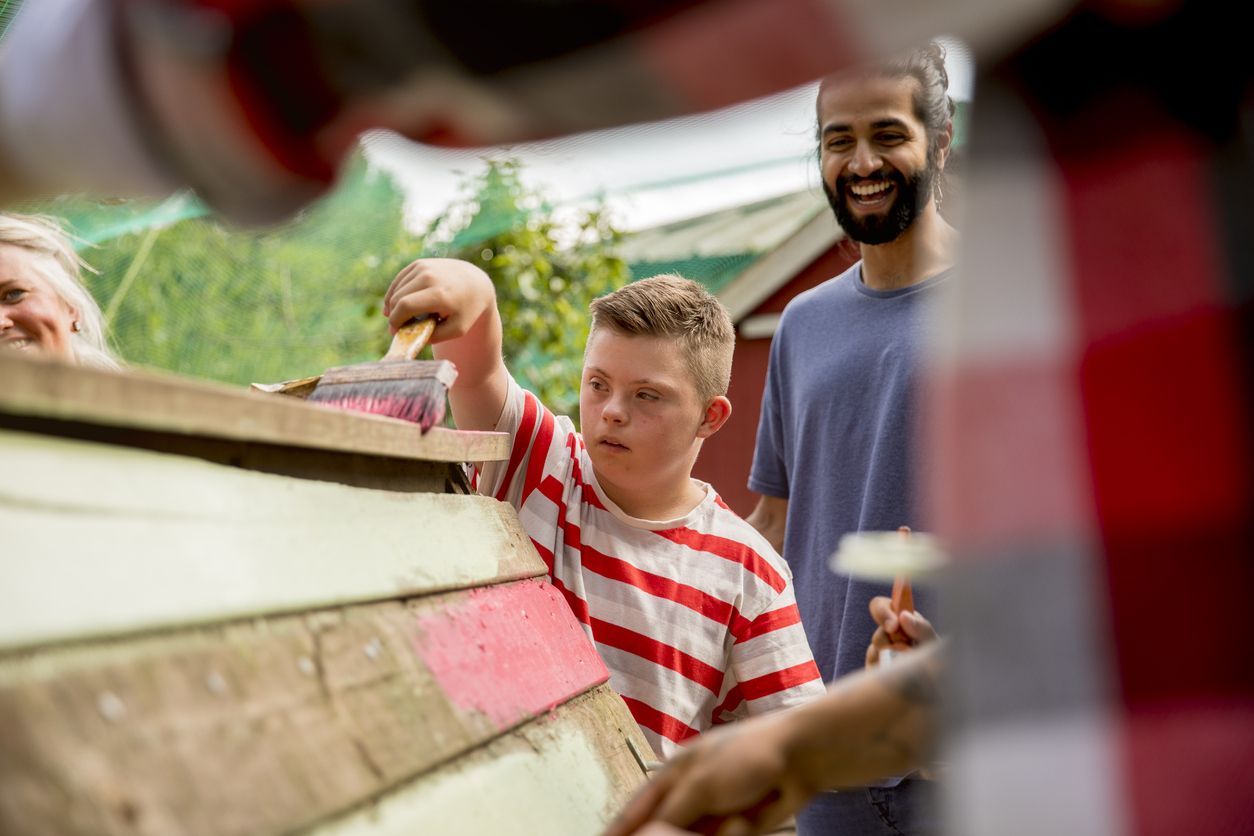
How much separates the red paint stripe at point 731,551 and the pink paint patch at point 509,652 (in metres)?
0.62

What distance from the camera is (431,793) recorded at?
3.14 feet

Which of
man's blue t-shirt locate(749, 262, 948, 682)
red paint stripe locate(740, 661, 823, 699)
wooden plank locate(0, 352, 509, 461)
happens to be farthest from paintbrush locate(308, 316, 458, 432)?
man's blue t-shirt locate(749, 262, 948, 682)

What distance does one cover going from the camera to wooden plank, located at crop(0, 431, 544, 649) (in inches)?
27.7

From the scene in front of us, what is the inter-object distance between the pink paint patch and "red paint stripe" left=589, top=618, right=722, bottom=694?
1.46ft

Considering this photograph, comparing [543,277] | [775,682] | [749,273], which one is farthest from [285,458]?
[749,273]

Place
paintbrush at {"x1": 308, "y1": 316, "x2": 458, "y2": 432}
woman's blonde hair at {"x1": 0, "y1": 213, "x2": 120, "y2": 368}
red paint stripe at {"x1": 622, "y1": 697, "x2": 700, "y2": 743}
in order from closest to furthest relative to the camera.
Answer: paintbrush at {"x1": 308, "y1": 316, "x2": 458, "y2": 432}, red paint stripe at {"x1": 622, "y1": 697, "x2": 700, "y2": 743}, woman's blonde hair at {"x1": 0, "y1": 213, "x2": 120, "y2": 368}

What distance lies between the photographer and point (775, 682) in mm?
2018

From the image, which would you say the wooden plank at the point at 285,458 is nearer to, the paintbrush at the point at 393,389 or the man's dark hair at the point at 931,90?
the paintbrush at the point at 393,389

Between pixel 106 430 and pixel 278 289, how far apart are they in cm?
962

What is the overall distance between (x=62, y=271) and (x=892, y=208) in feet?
6.67

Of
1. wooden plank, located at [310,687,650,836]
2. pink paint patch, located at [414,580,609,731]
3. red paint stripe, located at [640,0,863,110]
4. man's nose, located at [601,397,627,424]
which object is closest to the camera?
red paint stripe, located at [640,0,863,110]

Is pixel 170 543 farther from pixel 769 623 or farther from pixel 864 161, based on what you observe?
pixel 864 161

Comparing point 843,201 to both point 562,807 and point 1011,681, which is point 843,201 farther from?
point 1011,681

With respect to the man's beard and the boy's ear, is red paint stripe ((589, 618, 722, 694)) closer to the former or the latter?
the boy's ear
